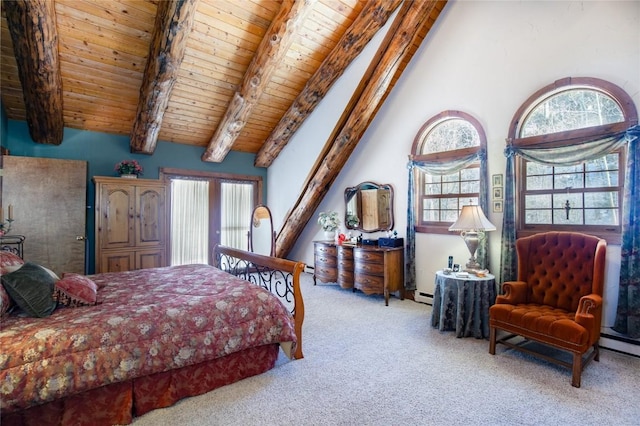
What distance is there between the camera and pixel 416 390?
7.66ft

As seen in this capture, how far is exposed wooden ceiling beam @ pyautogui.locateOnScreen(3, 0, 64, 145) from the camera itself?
3.11m

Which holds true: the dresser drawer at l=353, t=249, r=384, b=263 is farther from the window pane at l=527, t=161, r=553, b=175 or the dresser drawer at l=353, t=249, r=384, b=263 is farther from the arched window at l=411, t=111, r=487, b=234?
the window pane at l=527, t=161, r=553, b=175

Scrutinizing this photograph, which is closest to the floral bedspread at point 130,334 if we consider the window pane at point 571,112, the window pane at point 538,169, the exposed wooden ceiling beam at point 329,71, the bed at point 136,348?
the bed at point 136,348

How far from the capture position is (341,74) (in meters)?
5.41

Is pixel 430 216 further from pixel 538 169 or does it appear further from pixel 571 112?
pixel 571 112

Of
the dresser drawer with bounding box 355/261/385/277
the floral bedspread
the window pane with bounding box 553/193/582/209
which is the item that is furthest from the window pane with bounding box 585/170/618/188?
the floral bedspread

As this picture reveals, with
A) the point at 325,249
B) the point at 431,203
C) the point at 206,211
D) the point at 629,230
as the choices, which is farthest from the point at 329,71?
the point at 629,230

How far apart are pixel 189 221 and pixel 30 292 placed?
13.6ft

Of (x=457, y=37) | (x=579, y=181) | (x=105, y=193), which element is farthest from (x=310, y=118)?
(x=579, y=181)

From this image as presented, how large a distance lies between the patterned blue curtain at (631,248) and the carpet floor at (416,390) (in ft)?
1.13

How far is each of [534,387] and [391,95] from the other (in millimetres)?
4086

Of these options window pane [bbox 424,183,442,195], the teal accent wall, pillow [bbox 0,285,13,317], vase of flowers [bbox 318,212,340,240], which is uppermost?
the teal accent wall

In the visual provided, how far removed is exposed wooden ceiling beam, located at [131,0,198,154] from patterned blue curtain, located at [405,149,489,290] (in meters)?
3.33

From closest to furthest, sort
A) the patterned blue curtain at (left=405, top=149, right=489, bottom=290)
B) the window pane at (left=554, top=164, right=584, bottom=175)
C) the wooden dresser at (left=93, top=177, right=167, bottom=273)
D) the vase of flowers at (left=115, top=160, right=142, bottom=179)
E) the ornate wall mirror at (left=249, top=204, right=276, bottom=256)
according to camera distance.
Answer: the window pane at (left=554, top=164, right=584, bottom=175)
the patterned blue curtain at (left=405, top=149, right=489, bottom=290)
the wooden dresser at (left=93, top=177, right=167, bottom=273)
the vase of flowers at (left=115, top=160, right=142, bottom=179)
the ornate wall mirror at (left=249, top=204, right=276, bottom=256)
